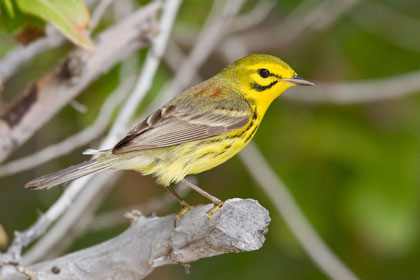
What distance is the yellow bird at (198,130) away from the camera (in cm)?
334

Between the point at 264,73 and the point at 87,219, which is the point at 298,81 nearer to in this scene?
the point at 264,73

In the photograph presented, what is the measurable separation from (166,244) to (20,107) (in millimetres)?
1417

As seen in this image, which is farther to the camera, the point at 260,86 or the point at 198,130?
the point at 260,86

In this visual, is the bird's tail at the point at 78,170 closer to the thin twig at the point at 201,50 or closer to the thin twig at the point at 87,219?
the thin twig at the point at 87,219

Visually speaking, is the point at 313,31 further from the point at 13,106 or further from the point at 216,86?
the point at 13,106

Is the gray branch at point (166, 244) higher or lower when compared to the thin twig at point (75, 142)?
lower

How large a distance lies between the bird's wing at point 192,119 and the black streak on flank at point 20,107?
2.23 ft

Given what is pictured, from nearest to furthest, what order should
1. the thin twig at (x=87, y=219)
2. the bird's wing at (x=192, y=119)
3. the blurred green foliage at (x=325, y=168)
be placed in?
the bird's wing at (x=192, y=119), the thin twig at (x=87, y=219), the blurred green foliage at (x=325, y=168)

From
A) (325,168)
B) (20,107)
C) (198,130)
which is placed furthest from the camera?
(325,168)

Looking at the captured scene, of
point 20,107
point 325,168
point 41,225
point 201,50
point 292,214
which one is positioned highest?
point 201,50

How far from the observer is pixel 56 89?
12.8ft

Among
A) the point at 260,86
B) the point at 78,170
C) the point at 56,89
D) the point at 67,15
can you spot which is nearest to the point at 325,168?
the point at 260,86

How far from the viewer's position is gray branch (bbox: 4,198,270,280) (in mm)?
2631

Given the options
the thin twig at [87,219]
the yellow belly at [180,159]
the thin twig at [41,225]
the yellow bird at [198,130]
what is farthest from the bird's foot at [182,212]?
the thin twig at [87,219]
